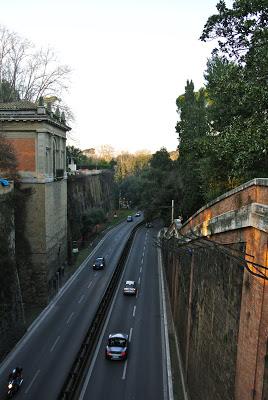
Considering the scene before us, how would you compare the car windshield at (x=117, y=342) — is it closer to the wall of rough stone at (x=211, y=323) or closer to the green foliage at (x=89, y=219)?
the wall of rough stone at (x=211, y=323)

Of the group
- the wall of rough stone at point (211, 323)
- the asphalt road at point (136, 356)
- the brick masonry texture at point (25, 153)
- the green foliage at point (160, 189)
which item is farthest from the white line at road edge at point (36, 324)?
the green foliage at point (160, 189)

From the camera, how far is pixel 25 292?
29141mm

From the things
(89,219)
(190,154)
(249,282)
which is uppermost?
(190,154)

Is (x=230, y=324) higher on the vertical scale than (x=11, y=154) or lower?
lower

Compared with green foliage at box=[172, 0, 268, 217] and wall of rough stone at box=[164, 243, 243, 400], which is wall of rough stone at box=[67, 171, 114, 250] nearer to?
wall of rough stone at box=[164, 243, 243, 400]

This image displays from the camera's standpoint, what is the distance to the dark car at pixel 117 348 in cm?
2103

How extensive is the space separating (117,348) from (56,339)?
4453 mm

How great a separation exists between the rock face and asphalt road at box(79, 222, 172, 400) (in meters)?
4.75

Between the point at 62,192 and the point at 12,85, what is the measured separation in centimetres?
1552

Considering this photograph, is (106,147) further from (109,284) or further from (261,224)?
(261,224)

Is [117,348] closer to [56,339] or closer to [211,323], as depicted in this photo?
[56,339]

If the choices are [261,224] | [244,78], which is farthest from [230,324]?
[244,78]

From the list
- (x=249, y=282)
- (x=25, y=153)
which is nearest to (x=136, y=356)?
(x=249, y=282)

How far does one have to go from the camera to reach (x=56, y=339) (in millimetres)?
23891
